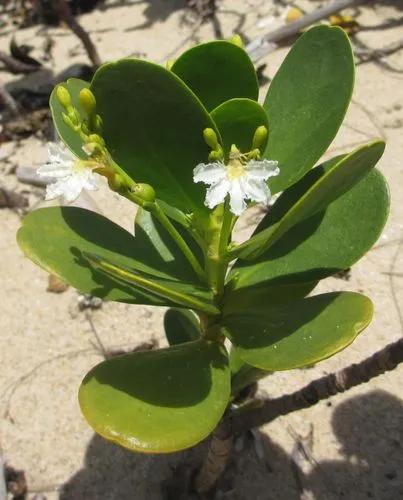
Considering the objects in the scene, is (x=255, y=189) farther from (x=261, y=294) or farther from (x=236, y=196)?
(x=261, y=294)

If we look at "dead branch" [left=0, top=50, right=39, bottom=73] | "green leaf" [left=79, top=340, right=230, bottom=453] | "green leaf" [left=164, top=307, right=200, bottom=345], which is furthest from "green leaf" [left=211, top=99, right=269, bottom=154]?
"dead branch" [left=0, top=50, right=39, bottom=73]

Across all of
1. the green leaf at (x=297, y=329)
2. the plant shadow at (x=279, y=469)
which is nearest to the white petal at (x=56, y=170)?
the green leaf at (x=297, y=329)

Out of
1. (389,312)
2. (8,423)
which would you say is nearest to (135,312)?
(8,423)

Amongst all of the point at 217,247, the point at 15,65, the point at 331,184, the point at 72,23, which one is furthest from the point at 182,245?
the point at 15,65

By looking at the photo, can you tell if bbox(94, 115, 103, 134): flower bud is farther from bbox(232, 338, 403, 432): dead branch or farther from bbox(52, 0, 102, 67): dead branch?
bbox(52, 0, 102, 67): dead branch

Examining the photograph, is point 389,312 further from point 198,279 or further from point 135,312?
point 198,279
